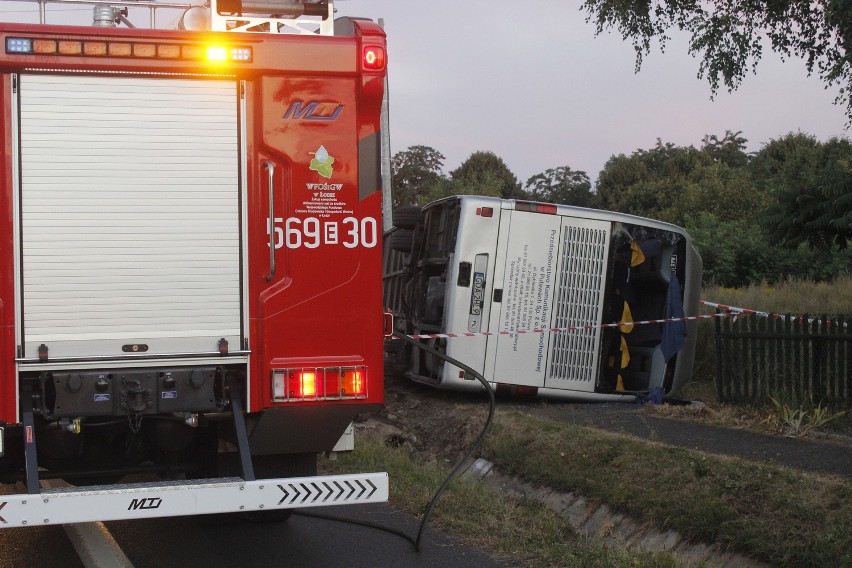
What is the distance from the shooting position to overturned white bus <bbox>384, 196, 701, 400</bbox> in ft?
41.2

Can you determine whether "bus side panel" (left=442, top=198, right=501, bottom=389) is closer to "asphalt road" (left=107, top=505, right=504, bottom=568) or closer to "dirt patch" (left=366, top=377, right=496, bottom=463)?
"dirt patch" (left=366, top=377, right=496, bottom=463)

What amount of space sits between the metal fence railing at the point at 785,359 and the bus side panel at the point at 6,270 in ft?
25.5

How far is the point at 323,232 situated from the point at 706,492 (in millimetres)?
3228

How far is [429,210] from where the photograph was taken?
1382 centimetres

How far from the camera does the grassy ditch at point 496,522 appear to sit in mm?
6418

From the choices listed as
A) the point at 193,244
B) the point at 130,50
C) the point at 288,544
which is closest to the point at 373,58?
the point at 130,50

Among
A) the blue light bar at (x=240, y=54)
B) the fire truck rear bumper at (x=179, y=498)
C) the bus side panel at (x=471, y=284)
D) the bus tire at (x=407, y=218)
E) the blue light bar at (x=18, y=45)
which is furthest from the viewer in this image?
the bus tire at (x=407, y=218)

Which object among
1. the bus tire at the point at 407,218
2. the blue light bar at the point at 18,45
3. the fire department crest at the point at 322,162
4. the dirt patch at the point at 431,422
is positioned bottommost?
the dirt patch at the point at 431,422

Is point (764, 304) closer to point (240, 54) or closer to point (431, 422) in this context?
point (431, 422)

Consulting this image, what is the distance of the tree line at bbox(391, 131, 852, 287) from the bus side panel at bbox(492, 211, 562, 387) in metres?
3.02

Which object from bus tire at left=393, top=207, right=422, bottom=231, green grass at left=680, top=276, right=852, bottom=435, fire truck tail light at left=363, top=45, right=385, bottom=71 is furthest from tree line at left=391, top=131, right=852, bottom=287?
fire truck tail light at left=363, top=45, right=385, bottom=71

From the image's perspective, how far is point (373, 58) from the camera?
6.21 m

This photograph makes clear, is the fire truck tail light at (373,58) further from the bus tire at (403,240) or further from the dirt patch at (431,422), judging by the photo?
the bus tire at (403,240)

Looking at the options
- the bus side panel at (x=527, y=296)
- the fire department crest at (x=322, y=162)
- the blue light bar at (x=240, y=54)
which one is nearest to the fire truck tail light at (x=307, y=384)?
the fire department crest at (x=322, y=162)
